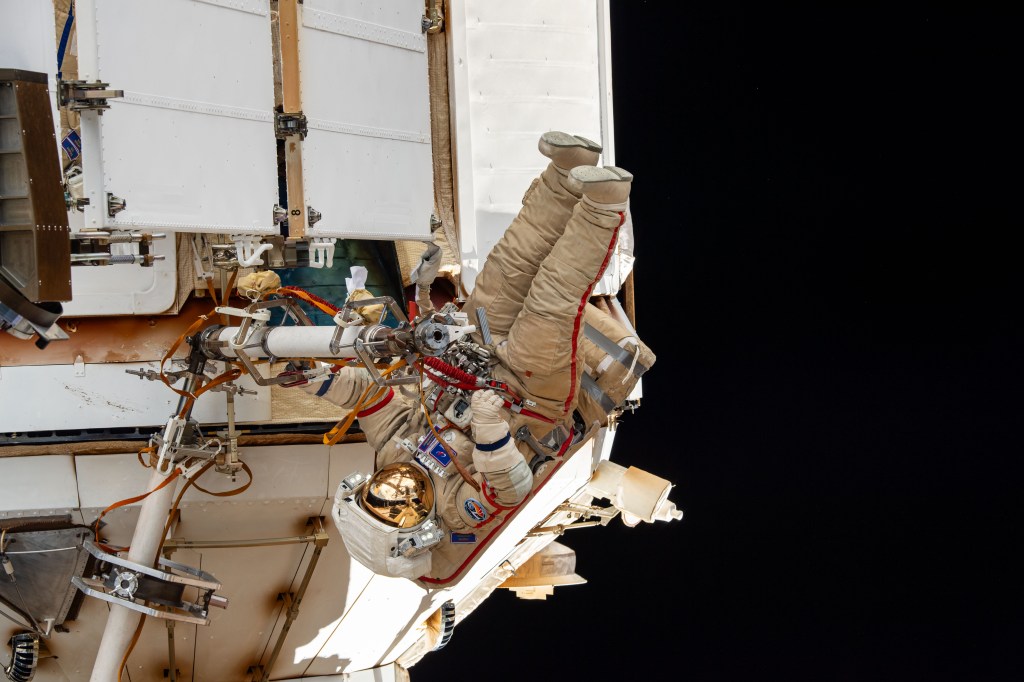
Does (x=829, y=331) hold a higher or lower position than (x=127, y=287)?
lower

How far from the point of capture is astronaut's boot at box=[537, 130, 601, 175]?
3.64 metres

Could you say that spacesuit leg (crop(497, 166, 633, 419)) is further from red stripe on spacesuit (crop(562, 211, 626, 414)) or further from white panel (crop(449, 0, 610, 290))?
white panel (crop(449, 0, 610, 290))

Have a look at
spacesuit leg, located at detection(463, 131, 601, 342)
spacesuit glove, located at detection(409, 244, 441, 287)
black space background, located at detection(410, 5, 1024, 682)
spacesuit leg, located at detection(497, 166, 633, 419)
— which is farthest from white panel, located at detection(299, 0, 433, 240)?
black space background, located at detection(410, 5, 1024, 682)

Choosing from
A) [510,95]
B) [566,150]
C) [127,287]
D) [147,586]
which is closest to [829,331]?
[510,95]

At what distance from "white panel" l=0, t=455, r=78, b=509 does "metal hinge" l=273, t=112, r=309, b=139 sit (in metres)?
1.35

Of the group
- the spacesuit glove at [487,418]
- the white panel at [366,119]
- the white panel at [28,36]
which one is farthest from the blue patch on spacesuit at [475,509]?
the white panel at [28,36]

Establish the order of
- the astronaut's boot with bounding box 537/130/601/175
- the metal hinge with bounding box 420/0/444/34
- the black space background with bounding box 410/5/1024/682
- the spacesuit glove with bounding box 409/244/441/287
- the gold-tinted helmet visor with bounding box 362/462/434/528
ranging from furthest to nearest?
the black space background with bounding box 410/5/1024/682, the metal hinge with bounding box 420/0/444/34, the astronaut's boot with bounding box 537/130/601/175, the gold-tinted helmet visor with bounding box 362/462/434/528, the spacesuit glove with bounding box 409/244/441/287

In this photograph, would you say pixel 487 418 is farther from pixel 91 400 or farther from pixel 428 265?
pixel 91 400

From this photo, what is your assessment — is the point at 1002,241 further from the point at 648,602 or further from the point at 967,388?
the point at 648,602

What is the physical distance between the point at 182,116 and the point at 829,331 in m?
4.76

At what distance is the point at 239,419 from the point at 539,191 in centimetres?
132

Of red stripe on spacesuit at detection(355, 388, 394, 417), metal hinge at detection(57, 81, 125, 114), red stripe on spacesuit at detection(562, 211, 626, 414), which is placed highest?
metal hinge at detection(57, 81, 125, 114)

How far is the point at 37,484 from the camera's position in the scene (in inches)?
156

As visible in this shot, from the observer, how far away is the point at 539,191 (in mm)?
3805
